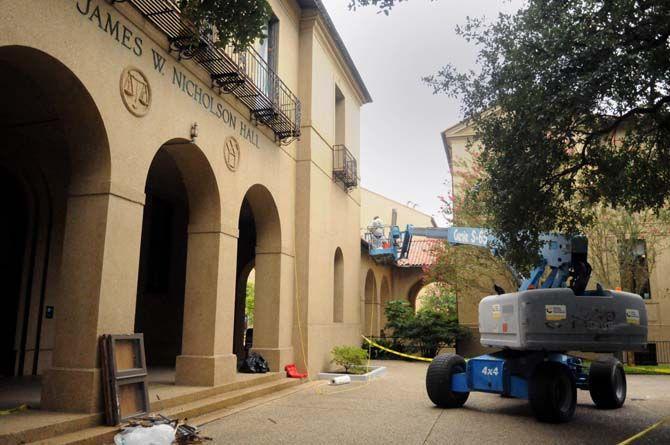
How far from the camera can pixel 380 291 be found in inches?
1044

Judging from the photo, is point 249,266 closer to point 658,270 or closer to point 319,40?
point 319,40

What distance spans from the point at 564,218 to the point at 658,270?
1462 centimetres

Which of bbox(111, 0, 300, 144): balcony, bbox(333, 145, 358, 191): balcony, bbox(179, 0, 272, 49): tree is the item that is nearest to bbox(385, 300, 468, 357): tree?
bbox(333, 145, 358, 191): balcony

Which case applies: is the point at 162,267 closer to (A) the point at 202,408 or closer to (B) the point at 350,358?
(B) the point at 350,358

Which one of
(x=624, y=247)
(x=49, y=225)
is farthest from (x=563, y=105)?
(x=624, y=247)

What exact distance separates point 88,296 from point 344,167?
1033 centimetres

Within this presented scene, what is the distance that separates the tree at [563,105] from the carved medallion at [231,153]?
3879mm

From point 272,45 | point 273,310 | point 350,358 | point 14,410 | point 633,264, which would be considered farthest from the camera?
point 633,264

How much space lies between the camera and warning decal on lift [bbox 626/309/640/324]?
8375 mm

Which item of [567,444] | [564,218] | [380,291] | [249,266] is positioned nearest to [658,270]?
[380,291]

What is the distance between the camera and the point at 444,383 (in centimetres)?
935

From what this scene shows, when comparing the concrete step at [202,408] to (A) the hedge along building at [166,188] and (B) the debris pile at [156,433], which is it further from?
(A) the hedge along building at [166,188]

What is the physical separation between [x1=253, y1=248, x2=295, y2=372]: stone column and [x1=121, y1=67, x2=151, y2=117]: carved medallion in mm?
5696

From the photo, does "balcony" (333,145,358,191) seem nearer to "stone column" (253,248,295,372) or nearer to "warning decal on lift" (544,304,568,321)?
"stone column" (253,248,295,372)
